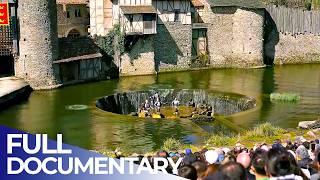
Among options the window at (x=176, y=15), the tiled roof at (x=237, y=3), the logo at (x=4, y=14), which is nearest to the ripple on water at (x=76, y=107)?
the logo at (x=4, y=14)

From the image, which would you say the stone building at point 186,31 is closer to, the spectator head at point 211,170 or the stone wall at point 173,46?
the stone wall at point 173,46

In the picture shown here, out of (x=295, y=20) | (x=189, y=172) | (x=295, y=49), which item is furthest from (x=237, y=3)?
(x=189, y=172)

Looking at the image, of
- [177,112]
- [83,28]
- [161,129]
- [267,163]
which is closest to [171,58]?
[83,28]

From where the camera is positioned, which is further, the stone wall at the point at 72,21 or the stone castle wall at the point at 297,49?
the stone castle wall at the point at 297,49

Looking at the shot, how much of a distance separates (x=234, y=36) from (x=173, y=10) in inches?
230

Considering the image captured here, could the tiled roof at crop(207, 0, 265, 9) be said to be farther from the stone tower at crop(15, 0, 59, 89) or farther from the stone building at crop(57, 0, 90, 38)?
the stone tower at crop(15, 0, 59, 89)

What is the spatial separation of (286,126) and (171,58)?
66.7ft

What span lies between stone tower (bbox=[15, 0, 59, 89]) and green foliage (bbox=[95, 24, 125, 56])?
533 cm

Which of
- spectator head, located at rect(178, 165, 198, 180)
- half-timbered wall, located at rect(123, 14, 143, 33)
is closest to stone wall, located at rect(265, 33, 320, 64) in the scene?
half-timbered wall, located at rect(123, 14, 143, 33)

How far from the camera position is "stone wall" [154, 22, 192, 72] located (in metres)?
44.0

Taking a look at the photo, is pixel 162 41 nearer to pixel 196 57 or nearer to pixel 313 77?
pixel 196 57

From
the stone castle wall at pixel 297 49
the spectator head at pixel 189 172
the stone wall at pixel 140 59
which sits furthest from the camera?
the stone castle wall at pixel 297 49

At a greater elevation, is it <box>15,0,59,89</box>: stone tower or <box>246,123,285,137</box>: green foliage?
<box>15,0,59,89</box>: stone tower

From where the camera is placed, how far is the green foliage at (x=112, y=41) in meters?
40.8
